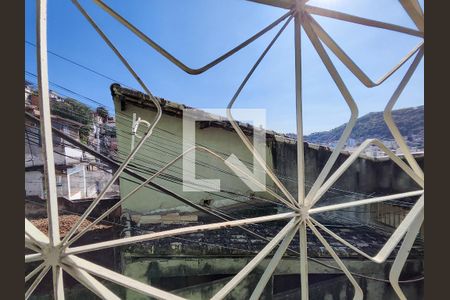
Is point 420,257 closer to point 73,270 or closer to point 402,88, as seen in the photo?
point 402,88

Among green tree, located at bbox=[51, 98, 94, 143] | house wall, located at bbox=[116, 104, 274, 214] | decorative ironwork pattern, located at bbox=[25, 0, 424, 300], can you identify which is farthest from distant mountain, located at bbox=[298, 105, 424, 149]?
green tree, located at bbox=[51, 98, 94, 143]

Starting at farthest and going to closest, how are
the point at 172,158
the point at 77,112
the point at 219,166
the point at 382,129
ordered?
the point at 219,166
the point at 172,158
the point at 77,112
the point at 382,129

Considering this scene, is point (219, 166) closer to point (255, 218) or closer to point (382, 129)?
point (382, 129)

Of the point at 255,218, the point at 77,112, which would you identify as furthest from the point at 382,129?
the point at 77,112

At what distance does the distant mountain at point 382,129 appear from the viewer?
1.07 meters

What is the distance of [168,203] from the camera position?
9.00 ft

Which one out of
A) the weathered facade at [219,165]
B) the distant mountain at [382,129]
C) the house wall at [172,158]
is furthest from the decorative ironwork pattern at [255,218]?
the house wall at [172,158]

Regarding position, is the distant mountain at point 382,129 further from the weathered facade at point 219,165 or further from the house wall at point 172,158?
the house wall at point 172,158

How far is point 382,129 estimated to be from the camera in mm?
1735

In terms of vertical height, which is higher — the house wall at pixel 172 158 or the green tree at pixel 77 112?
the green tree at pixel 77 112

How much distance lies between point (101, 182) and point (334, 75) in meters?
2.61

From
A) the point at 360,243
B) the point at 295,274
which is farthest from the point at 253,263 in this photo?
the point at 360,243

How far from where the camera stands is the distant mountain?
3.50ft

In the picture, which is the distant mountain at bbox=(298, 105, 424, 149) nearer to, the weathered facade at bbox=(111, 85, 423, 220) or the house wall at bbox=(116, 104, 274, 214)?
the weathered facade at bbox=(111, 85, 423, 220)
